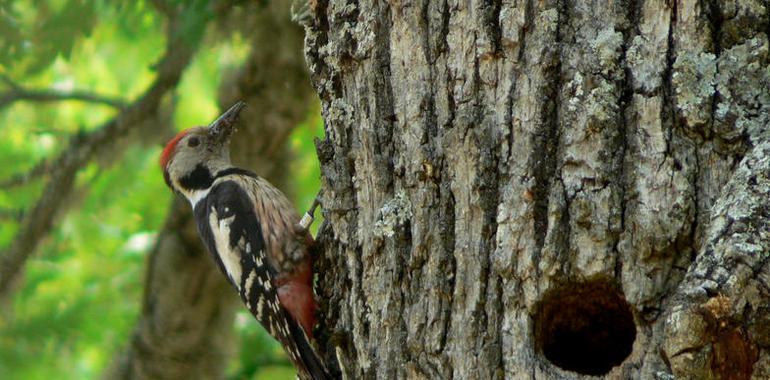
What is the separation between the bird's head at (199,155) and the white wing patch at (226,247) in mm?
446

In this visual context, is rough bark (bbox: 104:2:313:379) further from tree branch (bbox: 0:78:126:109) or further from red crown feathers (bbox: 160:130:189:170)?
tree branch (bbox: 0:78:126:109)

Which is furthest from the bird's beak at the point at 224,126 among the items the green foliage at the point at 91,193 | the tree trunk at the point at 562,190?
the tree trunk at the point at 562,190

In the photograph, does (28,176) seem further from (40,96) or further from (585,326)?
(585,326)

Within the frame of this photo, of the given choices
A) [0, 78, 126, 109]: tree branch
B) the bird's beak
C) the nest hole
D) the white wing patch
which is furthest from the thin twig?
the nest hole

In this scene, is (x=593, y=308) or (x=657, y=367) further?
(x=593, y=308)

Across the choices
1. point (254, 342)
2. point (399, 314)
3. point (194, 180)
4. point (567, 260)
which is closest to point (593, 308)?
point (567, 260)

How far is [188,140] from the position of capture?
212 inches

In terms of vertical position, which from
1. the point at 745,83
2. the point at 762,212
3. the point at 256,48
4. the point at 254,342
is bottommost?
the point at 762,212

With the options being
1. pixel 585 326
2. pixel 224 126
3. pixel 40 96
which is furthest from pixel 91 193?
pixel 585 326

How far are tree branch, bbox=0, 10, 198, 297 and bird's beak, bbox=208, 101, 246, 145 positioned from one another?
313 mm

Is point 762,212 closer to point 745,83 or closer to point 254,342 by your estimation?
point 745,83

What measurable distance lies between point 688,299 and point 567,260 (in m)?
0.39

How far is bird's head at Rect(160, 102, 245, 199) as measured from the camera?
209 inches

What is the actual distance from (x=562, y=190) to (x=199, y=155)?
3.08 metres
